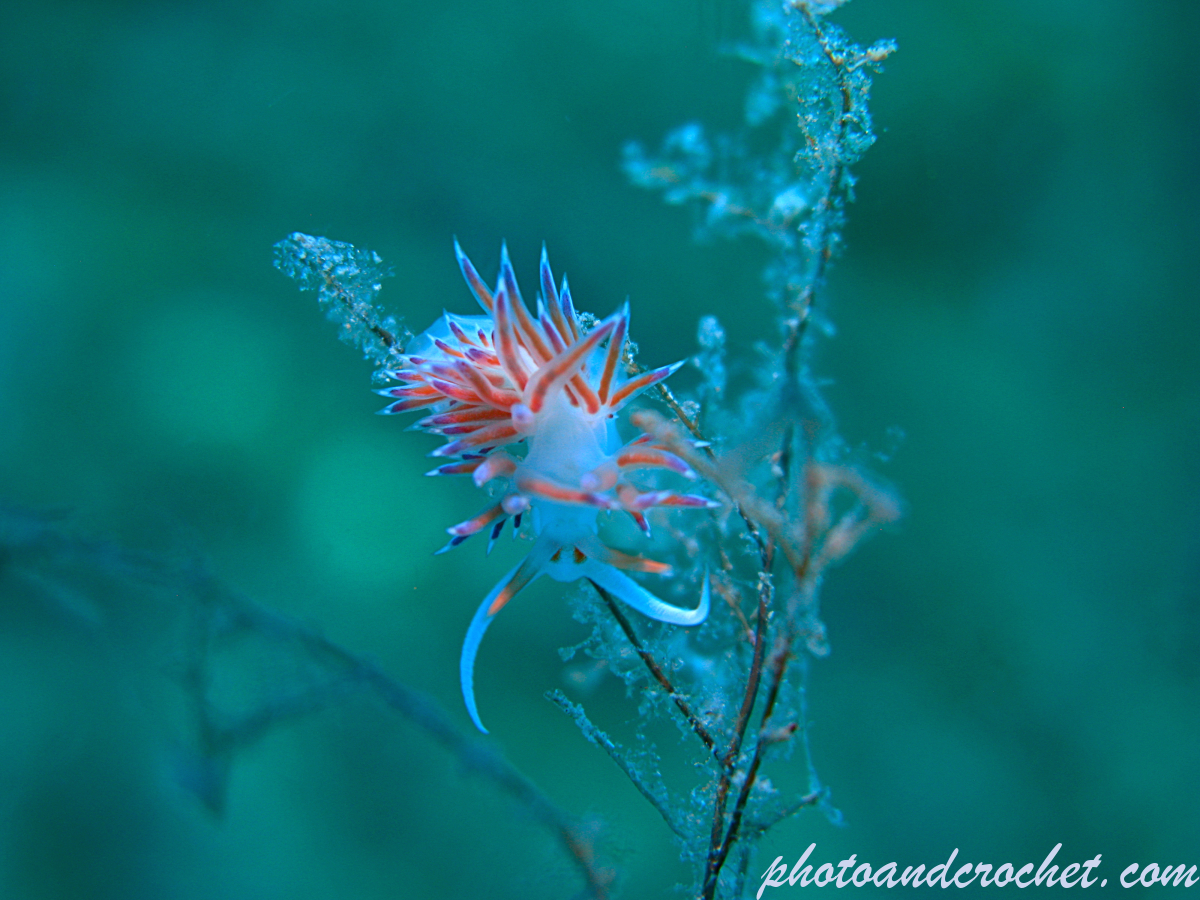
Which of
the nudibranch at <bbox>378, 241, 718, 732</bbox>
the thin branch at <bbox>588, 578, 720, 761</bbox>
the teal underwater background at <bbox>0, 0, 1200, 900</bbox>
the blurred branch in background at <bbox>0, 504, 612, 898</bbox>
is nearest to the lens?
the nudibranch at <bbox>378, 241, 718, 732</bbox>

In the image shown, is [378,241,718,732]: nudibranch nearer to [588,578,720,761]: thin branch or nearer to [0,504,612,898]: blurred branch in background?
[588,578,720,761]: thin branch

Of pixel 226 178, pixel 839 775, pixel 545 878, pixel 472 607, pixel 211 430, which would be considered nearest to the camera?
pixel 545 878

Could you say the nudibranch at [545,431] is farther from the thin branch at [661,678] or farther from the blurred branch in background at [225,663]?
the blurred branch in background at [225,663]

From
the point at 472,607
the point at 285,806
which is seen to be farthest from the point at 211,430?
the point at 285,806

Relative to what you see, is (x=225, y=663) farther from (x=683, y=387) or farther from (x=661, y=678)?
(x=683, y=387)

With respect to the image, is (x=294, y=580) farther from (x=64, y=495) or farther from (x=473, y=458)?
(x=473, y=458)

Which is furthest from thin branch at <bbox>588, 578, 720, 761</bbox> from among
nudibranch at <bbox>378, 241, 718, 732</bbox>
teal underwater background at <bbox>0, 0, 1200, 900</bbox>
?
teal underwater background at <bbox>0, 0, 1200, 900</bbox>
